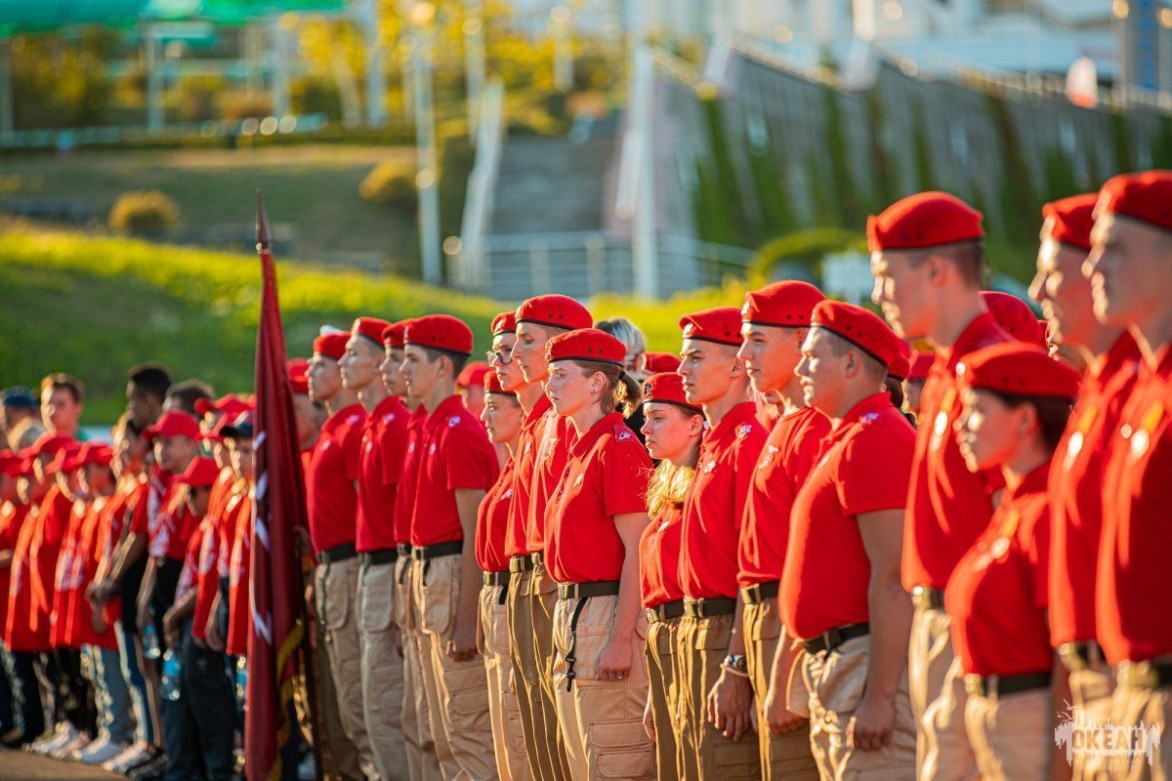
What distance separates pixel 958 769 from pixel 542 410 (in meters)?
3.65

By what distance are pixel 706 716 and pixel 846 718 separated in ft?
3.02

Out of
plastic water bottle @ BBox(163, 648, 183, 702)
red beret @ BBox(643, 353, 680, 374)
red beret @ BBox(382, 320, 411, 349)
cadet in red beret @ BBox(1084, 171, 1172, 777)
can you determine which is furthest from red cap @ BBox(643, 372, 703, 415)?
plastic water bottle @ BBox(163, 648, 183, 702)

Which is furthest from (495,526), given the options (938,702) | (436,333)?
(938,702)

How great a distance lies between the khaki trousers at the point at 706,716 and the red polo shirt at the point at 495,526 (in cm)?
180

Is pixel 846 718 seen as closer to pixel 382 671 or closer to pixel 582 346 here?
pixel 582 346

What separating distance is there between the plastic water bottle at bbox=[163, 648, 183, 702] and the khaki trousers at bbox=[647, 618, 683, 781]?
479cm

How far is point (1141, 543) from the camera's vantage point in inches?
157

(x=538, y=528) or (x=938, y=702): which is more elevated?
(x=538, y=528)

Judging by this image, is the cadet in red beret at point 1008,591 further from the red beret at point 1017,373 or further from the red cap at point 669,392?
the red cap at point 669,392

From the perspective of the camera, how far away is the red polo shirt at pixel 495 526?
8.11m

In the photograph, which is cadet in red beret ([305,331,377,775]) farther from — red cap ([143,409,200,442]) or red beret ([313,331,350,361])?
red cap ([143,409,200,442])

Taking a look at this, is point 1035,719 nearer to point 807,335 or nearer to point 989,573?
point 989,573

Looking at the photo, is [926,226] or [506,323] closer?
[926,226]

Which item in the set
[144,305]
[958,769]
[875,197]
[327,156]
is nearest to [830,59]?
[875,197]
